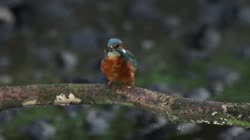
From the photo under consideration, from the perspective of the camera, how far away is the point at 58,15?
684 inches

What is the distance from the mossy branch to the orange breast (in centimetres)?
14

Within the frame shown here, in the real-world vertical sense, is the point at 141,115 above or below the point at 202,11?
below

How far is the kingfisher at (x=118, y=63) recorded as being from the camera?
762 centimetres

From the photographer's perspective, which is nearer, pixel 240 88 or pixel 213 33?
pixel 240 88

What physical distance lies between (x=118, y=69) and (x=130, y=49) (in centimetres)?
852

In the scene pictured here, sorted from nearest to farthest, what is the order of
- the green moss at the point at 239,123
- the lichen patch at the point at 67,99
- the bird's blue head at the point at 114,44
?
the bird's blue head at the point at 114,44 → the green moss at the point at 239,123 → the lichen patch at the point at 67,99

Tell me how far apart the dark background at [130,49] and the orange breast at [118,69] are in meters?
4.79

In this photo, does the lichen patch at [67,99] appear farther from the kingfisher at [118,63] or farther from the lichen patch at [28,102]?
the kingfisher at [118,63]

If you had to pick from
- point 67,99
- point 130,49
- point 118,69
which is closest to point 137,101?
point 118,69

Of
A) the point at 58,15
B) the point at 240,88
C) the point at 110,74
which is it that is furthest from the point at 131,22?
the point at 110,74

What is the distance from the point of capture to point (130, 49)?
16.4 metres

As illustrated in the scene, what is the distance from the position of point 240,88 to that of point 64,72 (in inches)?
152

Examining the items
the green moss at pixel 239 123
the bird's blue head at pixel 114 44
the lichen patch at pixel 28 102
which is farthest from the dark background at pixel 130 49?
the bird's blue head at pixel 114 44

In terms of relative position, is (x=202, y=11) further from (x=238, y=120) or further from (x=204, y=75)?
(x=238, y=120)
